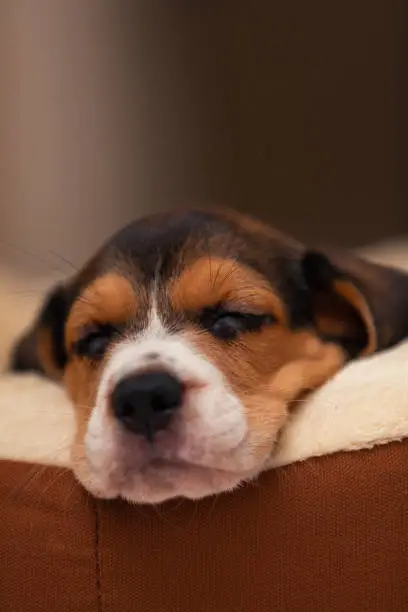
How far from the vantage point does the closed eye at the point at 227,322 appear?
4.83 feet

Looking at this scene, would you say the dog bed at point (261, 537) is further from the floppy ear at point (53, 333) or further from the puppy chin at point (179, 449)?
the floppy ear at point (53, 333)

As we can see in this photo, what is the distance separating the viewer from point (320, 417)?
134 centimetres

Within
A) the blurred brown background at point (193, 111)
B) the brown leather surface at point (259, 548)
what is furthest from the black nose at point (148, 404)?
the blurred brown background at point (193, 111)

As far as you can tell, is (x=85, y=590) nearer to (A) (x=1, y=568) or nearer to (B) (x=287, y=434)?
(A) (x=1, y=568)

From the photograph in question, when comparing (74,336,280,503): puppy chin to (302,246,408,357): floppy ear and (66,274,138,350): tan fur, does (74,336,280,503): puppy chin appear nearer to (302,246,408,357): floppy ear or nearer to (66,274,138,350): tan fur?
(66,274,138,350): tan fur

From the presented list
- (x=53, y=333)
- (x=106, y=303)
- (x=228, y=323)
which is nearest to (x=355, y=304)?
(x=228, y=323)

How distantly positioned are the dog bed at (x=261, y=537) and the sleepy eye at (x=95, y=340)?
274mm

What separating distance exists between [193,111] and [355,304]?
1.61 m

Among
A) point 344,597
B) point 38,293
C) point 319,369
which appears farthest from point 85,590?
point 38,293

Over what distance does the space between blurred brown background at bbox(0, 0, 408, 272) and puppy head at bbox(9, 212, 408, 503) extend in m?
1.28

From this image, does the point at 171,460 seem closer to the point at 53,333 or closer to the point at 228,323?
the point at 228,323

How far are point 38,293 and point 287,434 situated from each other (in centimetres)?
132

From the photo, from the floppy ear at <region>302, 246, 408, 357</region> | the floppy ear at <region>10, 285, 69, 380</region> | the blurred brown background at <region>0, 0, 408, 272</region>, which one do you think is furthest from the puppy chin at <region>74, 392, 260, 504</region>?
the blurred brown background at <region>0, 0, 408, 272</region>

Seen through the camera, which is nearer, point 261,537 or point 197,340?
point 261,537
